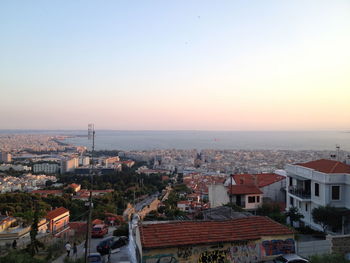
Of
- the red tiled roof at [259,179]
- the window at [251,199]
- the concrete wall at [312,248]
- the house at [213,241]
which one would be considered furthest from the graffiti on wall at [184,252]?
the red tiled roof at [259,179]

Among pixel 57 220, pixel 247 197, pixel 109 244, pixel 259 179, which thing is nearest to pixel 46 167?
pixel 57 220

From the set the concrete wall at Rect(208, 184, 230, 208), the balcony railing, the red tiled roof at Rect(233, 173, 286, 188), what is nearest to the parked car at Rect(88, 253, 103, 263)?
the balcony railing

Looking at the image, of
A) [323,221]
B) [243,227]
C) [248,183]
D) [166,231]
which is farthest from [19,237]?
[248,183]

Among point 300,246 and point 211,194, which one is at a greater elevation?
point 300,246

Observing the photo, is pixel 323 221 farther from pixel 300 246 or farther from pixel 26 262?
pixel 26 262

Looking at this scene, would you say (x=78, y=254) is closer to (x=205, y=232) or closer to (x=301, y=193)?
(x=205, y=232)

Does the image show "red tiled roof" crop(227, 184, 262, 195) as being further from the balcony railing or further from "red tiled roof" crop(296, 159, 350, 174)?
"red tiled roof" crop(296, 159, 350, 174)

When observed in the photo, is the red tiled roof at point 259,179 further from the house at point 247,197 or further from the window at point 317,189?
the window at point 317,189
